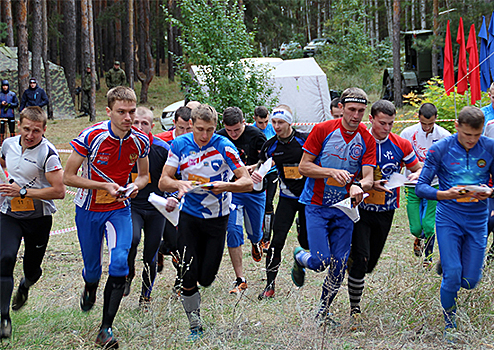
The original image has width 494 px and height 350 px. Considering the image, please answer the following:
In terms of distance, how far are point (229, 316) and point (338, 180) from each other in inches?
67.2

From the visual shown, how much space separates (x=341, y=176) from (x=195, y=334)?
1.84 metres

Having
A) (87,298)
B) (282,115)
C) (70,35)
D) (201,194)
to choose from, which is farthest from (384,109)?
(70,35)

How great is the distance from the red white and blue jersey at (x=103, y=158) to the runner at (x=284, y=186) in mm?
2015

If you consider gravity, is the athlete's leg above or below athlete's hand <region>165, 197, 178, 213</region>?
below

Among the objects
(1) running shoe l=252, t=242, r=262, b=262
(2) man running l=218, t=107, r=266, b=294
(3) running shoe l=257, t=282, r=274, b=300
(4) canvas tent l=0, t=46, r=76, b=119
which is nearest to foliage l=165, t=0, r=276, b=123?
(2) man running l=218, t=107, r=266, b=294

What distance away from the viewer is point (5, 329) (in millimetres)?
4457

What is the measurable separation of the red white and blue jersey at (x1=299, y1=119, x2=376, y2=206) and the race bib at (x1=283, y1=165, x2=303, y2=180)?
113cm

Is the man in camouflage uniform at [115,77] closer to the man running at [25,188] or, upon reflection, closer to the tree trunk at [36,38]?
the tree trunk at [36,38]

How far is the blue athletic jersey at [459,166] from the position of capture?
4488 mm

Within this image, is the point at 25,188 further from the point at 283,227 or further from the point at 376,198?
the point at 376,198

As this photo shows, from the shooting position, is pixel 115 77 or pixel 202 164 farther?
pixel 115 77

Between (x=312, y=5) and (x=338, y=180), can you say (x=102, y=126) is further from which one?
(x=312, y=5)

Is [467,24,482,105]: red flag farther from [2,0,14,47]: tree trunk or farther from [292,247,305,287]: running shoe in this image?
[2,0,14,47]: tree trunk

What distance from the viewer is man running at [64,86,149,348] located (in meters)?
4.38
